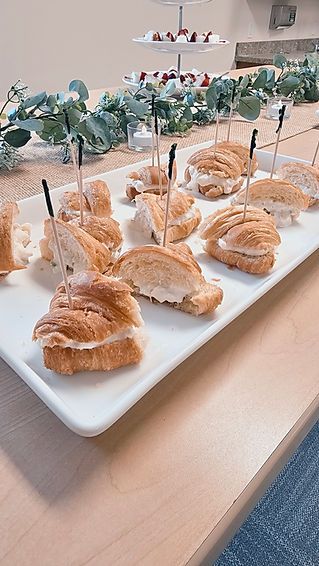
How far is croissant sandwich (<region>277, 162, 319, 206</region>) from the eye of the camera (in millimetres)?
1166

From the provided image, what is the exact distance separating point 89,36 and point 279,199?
273 centimetres

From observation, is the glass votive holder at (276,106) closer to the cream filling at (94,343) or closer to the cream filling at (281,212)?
the cream filling at (281,212)

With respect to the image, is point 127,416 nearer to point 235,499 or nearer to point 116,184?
point 235,499

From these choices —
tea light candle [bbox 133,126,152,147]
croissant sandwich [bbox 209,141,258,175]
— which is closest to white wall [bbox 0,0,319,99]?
tea light candle [bbox 133,126,152,147]

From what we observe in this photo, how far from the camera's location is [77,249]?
0.85 meters

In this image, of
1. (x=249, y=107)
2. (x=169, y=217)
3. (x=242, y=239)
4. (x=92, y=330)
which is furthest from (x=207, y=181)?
(x=92, y=330)

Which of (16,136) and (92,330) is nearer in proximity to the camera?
(92,330)

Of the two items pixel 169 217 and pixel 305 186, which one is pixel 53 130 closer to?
pixel 169 217

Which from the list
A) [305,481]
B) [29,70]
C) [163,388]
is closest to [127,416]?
[163,388]

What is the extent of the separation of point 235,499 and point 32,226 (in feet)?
2.40

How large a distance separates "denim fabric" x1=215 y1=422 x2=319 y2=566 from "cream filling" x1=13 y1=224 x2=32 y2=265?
833mm

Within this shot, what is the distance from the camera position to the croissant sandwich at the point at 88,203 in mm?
1017

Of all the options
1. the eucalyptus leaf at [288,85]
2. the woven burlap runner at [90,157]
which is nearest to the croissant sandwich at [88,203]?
the woven burlap runner at [90,157]

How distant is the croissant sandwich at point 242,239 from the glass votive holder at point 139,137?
2.34 ft
